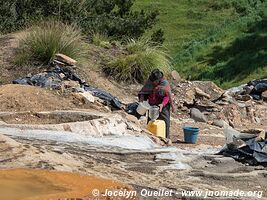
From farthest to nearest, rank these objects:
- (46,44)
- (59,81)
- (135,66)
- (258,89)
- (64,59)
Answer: (258,89) < (135,66) < (46,44) < (64,59) < (59,81)

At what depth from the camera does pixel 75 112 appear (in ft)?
31.6

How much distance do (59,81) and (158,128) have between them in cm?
359

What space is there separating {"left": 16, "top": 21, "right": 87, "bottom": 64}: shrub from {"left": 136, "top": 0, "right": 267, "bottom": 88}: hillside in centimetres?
788

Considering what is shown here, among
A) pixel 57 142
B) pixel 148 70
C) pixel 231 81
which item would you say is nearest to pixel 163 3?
pixel 231 81

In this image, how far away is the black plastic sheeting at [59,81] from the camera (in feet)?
40.1

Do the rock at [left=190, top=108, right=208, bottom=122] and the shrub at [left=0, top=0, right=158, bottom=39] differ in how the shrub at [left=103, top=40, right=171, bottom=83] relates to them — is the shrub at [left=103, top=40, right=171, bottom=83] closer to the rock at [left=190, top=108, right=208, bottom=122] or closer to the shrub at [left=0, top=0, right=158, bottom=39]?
the rock at [left=190, top=108, right=208, bottom=122]

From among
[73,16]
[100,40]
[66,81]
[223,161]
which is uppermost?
[73,16]

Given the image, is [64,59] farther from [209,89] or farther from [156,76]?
[156,76]

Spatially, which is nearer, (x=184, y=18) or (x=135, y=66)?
(x=135, y=66)

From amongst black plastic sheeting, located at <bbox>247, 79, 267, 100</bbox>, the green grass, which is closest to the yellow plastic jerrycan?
black plastic sheeting, located at <bbox>247, 79, 267, 100</bbox>

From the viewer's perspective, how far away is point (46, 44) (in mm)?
14062

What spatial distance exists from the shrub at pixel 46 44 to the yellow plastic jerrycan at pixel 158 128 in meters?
4.92

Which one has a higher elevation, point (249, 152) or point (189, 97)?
point (189, 97)

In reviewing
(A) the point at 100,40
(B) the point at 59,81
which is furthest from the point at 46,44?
(A) the point at 100,40
